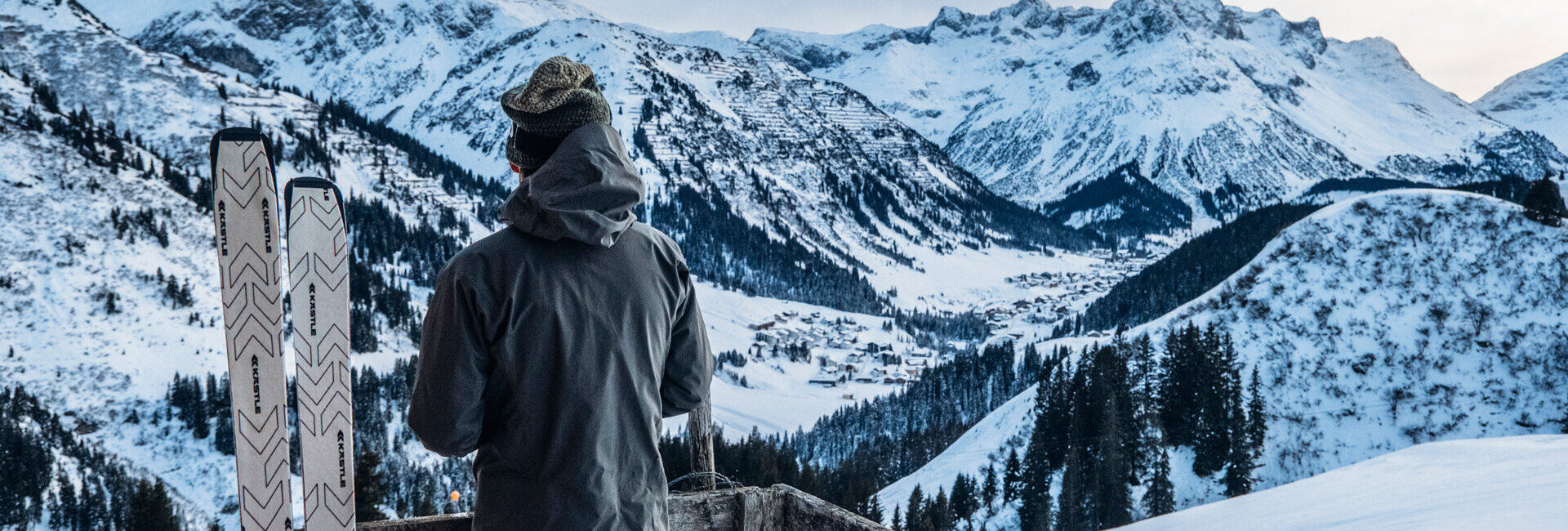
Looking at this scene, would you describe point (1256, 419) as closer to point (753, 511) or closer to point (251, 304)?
point (753, 511)

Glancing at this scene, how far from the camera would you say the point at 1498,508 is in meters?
9.90

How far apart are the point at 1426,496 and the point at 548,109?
46.0 ft

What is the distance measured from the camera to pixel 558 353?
3684 mm

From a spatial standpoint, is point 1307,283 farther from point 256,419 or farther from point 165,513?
point 165,513

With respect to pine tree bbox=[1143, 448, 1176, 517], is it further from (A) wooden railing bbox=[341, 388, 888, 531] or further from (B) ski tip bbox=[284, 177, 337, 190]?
(B) ski tip bbox=[284, 177, 337, 190]

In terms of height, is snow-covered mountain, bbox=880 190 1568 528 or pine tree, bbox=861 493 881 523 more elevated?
snow-covered mountain, bbox=880 190 1568 528

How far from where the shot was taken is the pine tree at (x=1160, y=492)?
41438mm

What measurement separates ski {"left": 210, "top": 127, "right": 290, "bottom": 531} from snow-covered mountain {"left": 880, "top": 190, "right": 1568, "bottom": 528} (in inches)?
1752

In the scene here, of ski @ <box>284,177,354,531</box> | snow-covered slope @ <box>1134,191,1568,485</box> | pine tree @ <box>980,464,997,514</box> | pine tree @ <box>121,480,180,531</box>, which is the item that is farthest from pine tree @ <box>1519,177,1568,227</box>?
pine tree @ <box>121,480,180,531</box>

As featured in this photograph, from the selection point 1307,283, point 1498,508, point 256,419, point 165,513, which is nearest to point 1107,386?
point 1307,283

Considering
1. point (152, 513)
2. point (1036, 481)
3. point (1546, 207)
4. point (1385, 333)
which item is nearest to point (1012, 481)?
point (1036, 481)

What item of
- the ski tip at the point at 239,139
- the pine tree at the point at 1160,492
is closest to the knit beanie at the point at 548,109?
the ski tip at the point at 239,139

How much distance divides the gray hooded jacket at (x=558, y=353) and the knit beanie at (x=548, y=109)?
0.14 meters

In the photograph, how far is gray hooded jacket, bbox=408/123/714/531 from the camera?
142 inches
